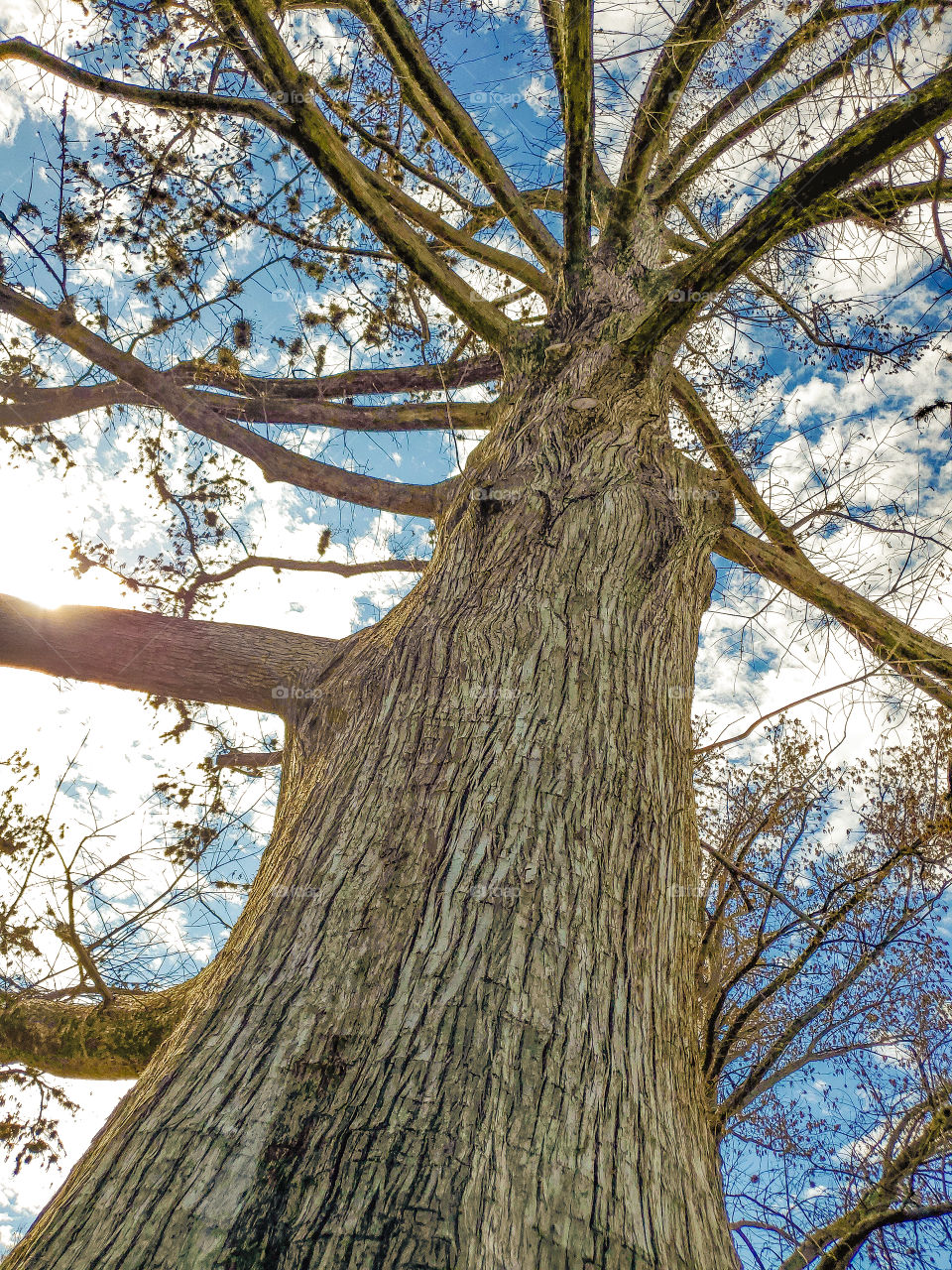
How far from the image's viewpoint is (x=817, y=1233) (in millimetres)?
2537

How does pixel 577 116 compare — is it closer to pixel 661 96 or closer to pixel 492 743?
pixel 661 96

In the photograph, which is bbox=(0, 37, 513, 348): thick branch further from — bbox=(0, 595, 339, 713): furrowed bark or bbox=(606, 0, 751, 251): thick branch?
bbox=(0, 595, 339, 713): furrowed bark

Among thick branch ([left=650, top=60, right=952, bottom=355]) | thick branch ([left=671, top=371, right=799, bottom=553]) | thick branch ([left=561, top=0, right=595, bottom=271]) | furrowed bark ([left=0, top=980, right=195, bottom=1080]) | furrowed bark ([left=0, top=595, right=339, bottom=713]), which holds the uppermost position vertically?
thick branch ([left=671, top=371, right=799, bottom=553])

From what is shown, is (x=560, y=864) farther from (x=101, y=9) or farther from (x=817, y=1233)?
(x=101, y=9)

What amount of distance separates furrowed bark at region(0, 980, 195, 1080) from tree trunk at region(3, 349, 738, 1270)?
0.98 m

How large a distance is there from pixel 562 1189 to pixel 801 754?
3.47 metres

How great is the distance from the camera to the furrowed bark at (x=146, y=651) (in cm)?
275

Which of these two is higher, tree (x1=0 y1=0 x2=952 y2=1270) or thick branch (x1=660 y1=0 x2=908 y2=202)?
thick branch (x1=660 y1=0 x2=908 y2=202)

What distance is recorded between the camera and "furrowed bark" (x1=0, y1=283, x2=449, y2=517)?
351 cm

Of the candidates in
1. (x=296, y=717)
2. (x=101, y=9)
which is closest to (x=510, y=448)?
(x=296, y=717)

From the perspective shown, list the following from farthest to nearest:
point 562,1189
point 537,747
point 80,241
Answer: point 80,241 < point 537,747 < point 562,1189

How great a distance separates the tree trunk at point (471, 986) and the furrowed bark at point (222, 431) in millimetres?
1623

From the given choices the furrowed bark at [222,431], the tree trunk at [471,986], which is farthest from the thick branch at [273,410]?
the tree trunk at [471,986]

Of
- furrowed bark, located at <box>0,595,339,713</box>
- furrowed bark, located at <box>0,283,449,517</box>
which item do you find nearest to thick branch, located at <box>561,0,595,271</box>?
furrowed bark, located at <box>0,283,449,517</box>
